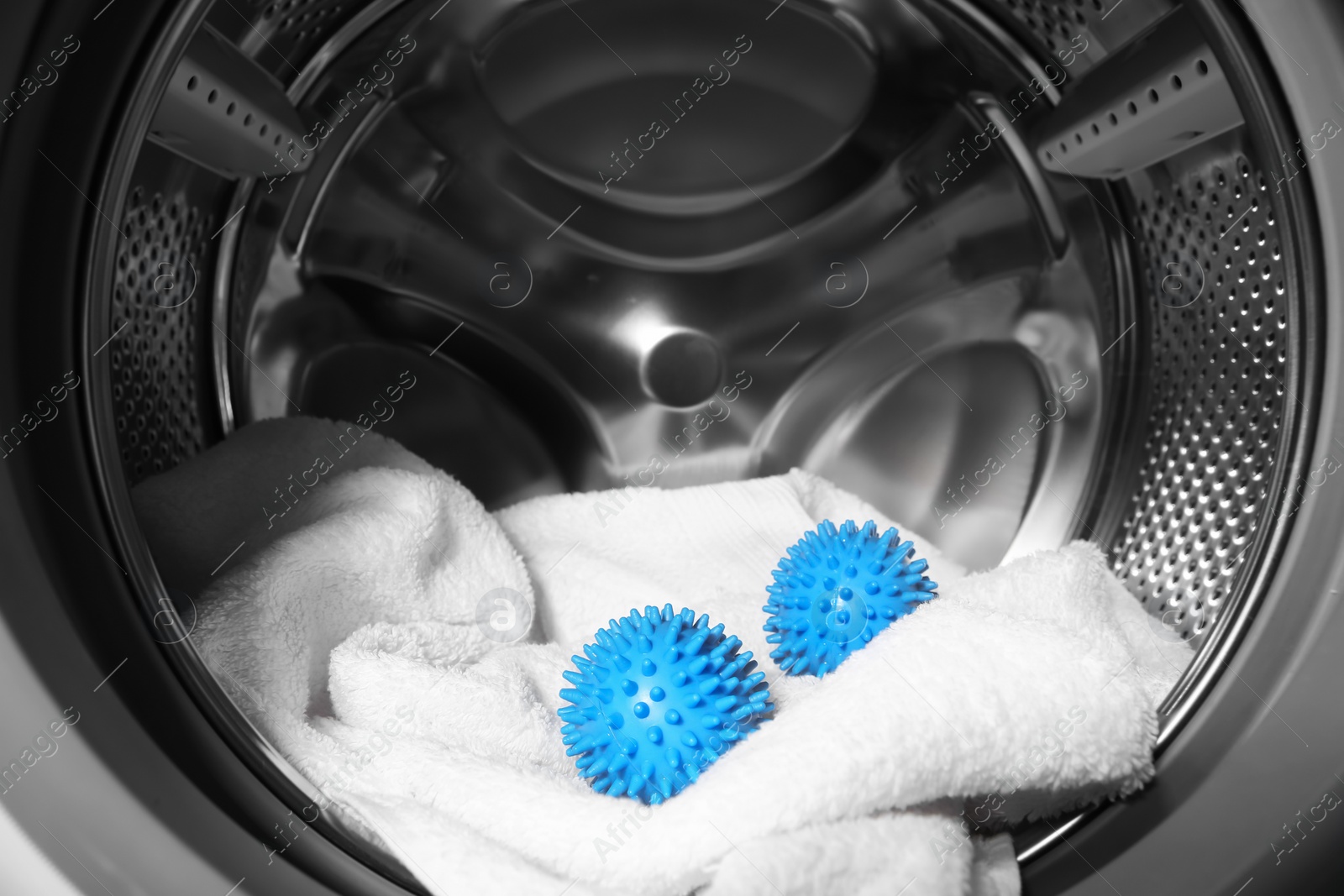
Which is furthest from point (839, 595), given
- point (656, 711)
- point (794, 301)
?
point (794, 301)

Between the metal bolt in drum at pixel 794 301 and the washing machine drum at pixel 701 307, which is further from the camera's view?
the metal bolt in drum at pixel 794 301

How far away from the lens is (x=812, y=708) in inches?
16.8

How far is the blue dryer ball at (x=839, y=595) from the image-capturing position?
54 centimetres

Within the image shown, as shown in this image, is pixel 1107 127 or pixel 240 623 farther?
pixel 1107 127

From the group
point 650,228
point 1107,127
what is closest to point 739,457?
point 650,228

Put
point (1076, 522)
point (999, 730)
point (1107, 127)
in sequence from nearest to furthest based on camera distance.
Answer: point (999, 730) → point (1107, 127) → point (1076, 522)

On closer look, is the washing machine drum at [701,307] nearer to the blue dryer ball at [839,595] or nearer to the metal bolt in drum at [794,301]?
the metal bolt in drum at [794,301]

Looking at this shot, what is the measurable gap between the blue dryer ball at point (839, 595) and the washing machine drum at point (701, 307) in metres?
0.14

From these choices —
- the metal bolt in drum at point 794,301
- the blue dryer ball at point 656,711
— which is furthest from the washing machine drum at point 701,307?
the blue dryer ball at point 656,711

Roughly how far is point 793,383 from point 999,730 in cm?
48

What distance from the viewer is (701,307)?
86cm

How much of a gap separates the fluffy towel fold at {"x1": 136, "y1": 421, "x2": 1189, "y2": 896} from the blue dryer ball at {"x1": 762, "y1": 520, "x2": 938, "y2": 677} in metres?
0.03

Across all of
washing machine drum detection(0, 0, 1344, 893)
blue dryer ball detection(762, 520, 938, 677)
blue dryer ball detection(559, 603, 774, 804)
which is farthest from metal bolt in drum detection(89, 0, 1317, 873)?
blue dryer ball detection(559, 603, 774, 804)

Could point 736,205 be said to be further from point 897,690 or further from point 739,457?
point 897,690
